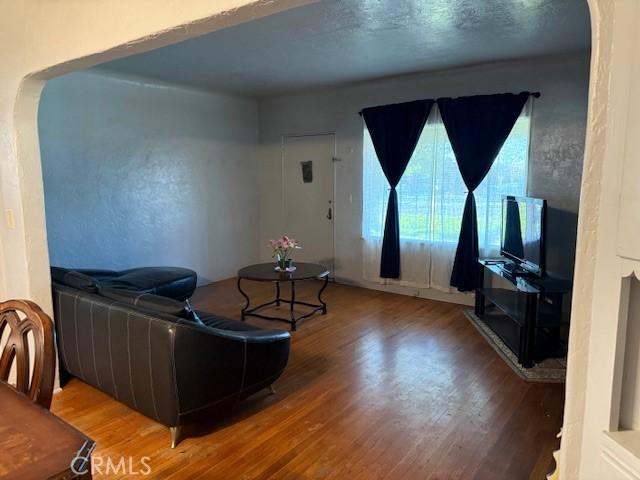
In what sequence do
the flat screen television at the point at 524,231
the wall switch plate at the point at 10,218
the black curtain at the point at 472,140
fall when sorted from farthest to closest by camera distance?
1. the black curtain at the point at 472,140
2. the flat screen television at the point at 524,231
3. the wall switch plate at the point at 10,218

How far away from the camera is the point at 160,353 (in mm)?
2135

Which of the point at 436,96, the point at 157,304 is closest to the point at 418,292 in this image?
the point at 436,96

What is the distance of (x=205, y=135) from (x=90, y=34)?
11.7ft

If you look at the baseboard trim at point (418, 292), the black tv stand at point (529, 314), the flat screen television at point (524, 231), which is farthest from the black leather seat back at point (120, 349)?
the baseboard trim at point (418, 292)

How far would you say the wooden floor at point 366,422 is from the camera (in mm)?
2115

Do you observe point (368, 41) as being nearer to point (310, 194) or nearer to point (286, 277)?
point (286, 277)

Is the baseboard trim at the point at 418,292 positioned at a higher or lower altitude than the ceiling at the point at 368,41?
lower

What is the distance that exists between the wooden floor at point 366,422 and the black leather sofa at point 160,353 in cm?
18

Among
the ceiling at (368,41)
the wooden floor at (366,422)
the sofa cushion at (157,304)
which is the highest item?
the ceiling at (368,41)

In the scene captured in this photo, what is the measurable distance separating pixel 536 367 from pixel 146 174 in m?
4.42

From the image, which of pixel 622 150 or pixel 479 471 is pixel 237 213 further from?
pixel 622 150

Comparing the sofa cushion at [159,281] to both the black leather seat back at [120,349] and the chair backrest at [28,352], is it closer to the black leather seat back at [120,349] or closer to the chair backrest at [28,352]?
the black leather seat back at [120,349]

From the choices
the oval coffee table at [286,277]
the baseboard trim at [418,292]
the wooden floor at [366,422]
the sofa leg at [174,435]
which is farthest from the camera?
the baseboard trim at [418,292]

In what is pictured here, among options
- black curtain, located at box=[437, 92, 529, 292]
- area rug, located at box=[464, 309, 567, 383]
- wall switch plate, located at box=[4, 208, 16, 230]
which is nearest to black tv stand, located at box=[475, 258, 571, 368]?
area rug, located at box=[464, 309, 567, 383]
